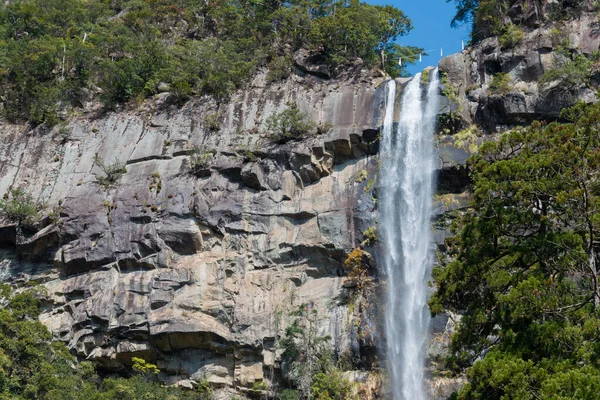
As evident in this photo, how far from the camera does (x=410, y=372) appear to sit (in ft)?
86.1

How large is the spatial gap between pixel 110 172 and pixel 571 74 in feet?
63.1

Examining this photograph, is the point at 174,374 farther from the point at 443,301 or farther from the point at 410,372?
the point at 443,301

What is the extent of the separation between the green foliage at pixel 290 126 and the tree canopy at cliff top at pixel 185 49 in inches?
162

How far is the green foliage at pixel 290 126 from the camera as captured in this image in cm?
3212

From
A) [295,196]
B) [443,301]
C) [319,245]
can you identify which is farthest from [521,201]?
[295,196]

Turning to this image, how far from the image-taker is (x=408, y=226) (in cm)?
2964

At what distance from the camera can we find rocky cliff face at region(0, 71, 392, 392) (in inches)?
1101

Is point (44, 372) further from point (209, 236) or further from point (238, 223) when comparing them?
point (238, 223)

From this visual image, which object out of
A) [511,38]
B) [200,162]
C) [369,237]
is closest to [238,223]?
[200,162]

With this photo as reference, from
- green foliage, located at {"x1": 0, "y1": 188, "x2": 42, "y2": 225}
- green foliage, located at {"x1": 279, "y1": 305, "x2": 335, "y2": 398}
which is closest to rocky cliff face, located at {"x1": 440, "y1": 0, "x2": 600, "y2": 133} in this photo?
green foliage, located at {"x1": 279, "y1": 305, "x2": 335, "y2": 398}

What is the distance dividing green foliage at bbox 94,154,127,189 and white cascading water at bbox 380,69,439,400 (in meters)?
11.3

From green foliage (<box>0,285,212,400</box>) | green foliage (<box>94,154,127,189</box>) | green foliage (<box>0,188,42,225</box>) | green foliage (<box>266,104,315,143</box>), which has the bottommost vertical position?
green foliage (<box>0,285,212,400</box>)

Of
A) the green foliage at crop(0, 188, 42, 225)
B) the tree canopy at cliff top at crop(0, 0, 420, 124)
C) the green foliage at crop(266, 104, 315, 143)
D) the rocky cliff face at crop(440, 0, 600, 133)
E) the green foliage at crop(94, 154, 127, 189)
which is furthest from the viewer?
the tree canopy at cliff top at crop(0, 0, 420, 124)

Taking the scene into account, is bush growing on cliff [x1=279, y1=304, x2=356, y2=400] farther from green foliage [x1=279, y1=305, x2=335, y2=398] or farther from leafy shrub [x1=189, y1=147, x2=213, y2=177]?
→ leafy shrub [x1=189, y1=147, x2=213, y2=177]
